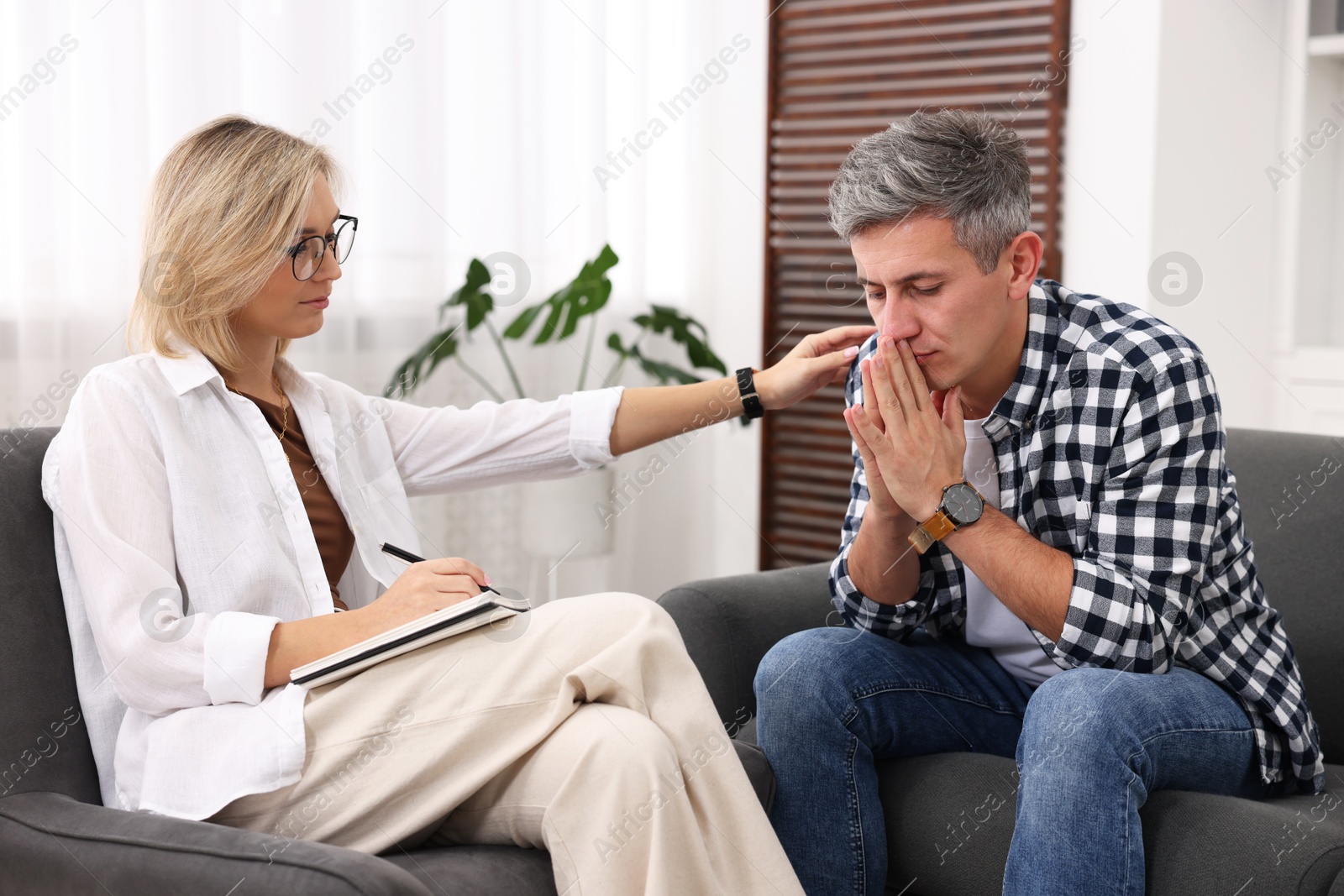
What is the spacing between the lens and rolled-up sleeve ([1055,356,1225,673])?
4.74 feet

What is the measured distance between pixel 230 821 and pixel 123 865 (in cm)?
15

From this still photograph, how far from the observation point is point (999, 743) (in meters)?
1.68

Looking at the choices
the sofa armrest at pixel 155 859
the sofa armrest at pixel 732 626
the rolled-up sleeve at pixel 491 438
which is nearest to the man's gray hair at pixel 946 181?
the rolled-up sleeve at pixel 491 438

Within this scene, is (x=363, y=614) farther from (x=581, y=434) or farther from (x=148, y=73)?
(x=148, y=73)

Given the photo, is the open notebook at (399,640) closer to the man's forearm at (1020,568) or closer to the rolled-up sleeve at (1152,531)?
the man's forearm at (1020,568)

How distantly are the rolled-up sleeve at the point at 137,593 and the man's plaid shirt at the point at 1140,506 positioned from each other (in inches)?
33.6

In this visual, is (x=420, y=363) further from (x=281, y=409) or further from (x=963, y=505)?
(x=963, y=505)

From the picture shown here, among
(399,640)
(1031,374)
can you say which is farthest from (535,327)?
(399,640)

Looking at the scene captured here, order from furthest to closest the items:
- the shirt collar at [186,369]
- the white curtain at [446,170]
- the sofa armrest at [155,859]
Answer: the white curtain at [446,170] < the shirt collar at [186,369] < the sofa armrest at [155,859]

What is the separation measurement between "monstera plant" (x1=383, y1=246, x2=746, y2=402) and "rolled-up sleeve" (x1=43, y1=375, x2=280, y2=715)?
4.39ft

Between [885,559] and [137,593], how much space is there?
3.03ft

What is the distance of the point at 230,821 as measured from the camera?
136 centimetres

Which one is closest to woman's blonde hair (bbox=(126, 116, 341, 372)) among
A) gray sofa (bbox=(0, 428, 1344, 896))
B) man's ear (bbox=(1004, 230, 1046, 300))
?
gray sofa (bbox=(0, 428, 1344, 896))

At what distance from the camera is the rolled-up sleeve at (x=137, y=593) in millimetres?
1360
